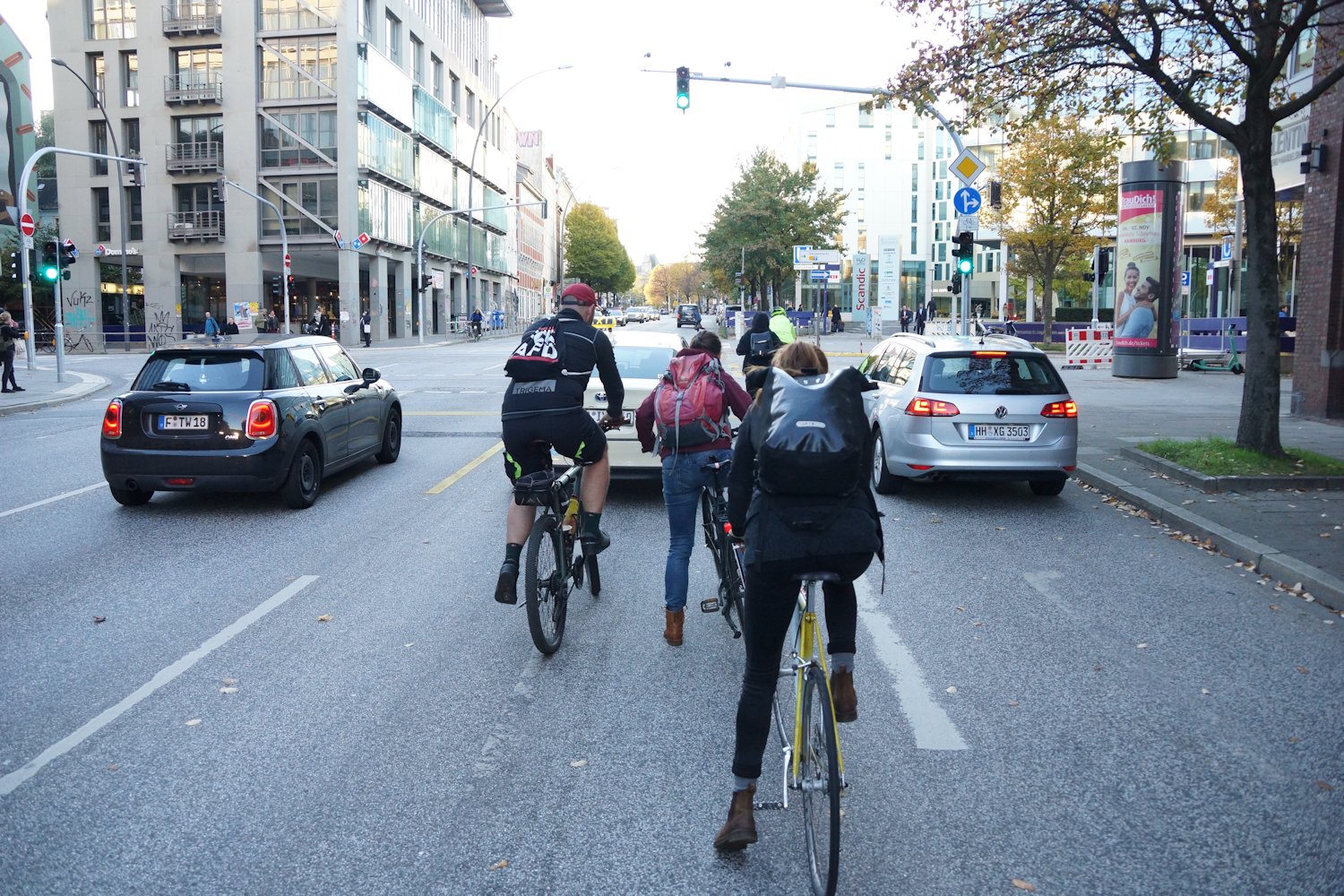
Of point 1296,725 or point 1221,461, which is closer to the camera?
point 1296,725

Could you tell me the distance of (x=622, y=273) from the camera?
5138 inches

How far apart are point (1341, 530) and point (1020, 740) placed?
17.4 feet

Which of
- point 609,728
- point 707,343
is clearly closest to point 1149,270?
point 707,343

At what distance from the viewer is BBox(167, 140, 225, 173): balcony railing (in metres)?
54.2

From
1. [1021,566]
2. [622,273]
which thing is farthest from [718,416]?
[622,273]

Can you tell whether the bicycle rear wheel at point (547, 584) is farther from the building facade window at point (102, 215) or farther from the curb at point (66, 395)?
the building facade window at point (102, 215)

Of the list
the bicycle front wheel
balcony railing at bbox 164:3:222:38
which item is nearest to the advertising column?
the bicycle front wheel

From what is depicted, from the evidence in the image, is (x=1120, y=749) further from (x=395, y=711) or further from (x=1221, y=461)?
(x=1221, y=461)

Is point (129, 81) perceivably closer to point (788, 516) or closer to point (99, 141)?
point (99, 141)

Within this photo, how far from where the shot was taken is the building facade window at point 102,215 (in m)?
56.4

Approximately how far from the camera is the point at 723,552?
5.81 m

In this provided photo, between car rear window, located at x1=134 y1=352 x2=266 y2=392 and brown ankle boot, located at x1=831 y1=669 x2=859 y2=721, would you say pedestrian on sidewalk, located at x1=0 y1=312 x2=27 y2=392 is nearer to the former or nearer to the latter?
car rear window, located at x1=134 y1=352 x2=266 y2=392

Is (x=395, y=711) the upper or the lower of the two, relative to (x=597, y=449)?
lower

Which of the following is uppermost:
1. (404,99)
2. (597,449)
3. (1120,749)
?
(404,99)
